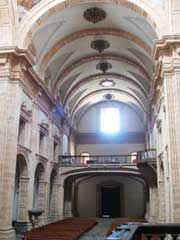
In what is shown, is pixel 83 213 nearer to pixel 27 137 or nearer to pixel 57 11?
pixel 27 137

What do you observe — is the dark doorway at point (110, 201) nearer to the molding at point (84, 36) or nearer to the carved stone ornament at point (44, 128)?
the carved stone ornament at point (44, 128)

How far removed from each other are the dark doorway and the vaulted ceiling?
7.50 m

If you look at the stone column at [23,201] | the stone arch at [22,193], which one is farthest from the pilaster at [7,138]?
the stone column at [23,201]

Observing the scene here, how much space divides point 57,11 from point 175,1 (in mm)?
4837

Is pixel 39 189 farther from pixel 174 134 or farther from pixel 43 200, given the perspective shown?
pixel 174 134

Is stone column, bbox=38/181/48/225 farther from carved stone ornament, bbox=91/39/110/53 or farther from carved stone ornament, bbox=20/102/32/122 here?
carved stone ornament, bbox=91/39/110/53

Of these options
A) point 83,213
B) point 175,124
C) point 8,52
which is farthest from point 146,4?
point 83,213

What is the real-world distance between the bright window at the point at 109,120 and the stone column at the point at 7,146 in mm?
14705

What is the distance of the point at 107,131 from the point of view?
25.7m

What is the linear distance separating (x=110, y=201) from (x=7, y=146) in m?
14.8

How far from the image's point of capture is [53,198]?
17.7 m

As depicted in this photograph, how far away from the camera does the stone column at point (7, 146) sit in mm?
10384

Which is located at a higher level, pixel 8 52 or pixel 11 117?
pixel 8 52

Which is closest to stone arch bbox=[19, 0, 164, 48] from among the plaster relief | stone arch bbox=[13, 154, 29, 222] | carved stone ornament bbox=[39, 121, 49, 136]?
the plaster relief
